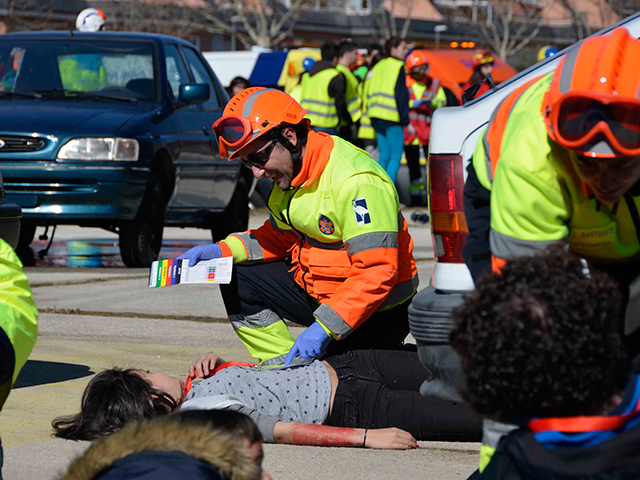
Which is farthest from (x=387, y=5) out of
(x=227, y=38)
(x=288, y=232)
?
(x=288, y=232)

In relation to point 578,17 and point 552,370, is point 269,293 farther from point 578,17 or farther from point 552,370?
point 578,17

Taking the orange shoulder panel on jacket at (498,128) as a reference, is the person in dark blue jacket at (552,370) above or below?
below

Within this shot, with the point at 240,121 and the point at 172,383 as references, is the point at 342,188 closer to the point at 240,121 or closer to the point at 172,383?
the point at 240,121

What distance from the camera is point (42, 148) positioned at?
24.0ft

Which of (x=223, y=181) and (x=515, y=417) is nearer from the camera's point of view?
(x=515, y=417)

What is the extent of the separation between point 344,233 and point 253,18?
146 ft

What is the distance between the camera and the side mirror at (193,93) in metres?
7.86

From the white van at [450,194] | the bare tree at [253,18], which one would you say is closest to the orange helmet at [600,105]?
the white van at [450,194]

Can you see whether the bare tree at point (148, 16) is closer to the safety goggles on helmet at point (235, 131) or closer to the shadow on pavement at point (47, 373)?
the shadow on pavement at point (47, 373)

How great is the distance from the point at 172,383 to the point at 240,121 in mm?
1036

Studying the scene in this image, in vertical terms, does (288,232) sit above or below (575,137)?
below

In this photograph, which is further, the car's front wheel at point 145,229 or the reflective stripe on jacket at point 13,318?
the car's front wheel at point 145,229

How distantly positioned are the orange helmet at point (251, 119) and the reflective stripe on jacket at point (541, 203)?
1541 mm

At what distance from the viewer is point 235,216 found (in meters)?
9.23
